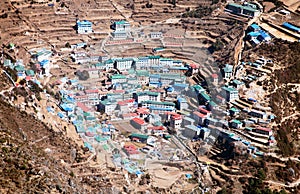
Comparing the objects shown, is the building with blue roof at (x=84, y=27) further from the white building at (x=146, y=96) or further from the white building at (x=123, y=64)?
the white building at (x=146, y=96)

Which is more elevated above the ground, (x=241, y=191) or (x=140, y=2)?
(x=140, y=2)

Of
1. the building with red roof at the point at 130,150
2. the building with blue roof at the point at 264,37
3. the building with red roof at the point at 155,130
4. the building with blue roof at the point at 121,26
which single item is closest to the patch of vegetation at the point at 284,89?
the building with blue roof at the point at 264,37

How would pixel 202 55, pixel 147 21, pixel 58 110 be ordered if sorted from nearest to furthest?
pixel 58 110 → pixel 202 55 → pixel 147 21

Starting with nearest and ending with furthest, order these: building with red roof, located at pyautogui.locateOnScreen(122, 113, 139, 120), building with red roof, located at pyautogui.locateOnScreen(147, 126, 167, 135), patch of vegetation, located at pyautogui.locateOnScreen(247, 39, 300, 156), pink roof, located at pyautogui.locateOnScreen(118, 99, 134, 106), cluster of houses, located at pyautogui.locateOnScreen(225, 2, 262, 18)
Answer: patch of vegetation, located at pyautogui.locateOnScreen(247, 39, 300, 156)
building with red roof, located at pyautogui.locateOnScreen(147, 126, 167, 135)
building with red roof, located at pyautogui.locateOnScreen(122, 113, 139, 120)
pink roof, located at pyautogui.locateOnScreen(118, 99, 134, 106)
cluster of houses, located at pyautogui.locateOnScreen(225, 2, 262, 18)

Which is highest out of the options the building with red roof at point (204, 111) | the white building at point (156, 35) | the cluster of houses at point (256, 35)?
A: the cluster of houses at point (256, 35)

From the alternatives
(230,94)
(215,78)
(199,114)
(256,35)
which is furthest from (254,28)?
(199,114)

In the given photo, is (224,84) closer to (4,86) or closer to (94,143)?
(94,143)

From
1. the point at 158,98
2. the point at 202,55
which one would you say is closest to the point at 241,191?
the point at 158,98

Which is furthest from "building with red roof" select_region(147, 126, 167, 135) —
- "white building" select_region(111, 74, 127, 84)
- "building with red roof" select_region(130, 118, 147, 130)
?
"white building" select_region(111, 74, 127, 84)

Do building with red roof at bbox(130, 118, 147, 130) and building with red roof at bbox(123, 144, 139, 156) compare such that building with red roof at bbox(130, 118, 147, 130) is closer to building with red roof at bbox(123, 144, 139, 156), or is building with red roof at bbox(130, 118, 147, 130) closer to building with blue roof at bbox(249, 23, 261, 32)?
building with red roof at bbox(123, 144, 139, 156)
